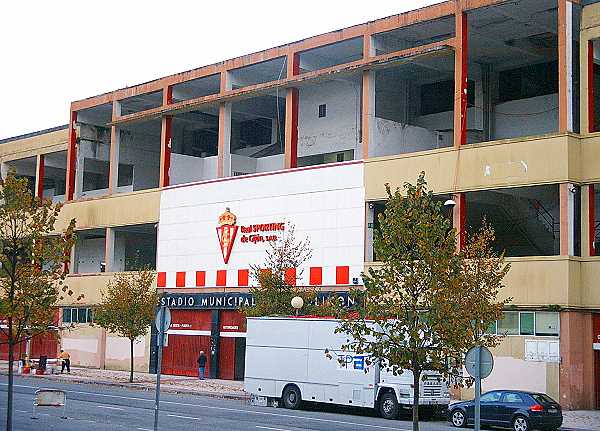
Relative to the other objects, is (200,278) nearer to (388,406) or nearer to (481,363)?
(388,406)

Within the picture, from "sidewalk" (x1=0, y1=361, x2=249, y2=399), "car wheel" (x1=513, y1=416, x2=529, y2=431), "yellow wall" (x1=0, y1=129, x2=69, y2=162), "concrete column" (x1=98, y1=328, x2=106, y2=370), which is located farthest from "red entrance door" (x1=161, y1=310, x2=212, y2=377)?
"car wheel" (x1=513, y1=416, x2=529, y2=431)

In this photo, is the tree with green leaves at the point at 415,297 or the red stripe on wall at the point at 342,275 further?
the red stripe on wall at the point at 342,275

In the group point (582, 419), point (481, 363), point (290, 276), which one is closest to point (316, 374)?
point (582, 419)

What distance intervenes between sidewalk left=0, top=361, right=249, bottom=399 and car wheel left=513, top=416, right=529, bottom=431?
43.5ft

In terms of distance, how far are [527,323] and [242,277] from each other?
16333 millimetres

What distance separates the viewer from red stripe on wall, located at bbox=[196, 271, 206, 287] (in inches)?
1949

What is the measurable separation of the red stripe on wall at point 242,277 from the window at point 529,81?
14713mm

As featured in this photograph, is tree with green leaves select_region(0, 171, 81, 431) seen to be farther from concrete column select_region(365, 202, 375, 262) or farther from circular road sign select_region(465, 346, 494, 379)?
concrete column select_region(365, 202, 375, 262)

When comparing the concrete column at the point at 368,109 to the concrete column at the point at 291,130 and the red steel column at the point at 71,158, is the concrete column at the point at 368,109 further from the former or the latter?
the red steel column at the point at 71,158

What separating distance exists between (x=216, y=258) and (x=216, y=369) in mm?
5549

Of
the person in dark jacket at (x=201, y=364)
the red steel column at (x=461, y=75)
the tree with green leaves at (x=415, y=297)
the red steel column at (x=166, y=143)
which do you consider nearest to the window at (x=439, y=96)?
the red steel column at (x=461, y=75)

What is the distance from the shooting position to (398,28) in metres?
41.3

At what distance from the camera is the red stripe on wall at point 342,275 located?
139 ft

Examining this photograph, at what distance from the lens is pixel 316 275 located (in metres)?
43.9
